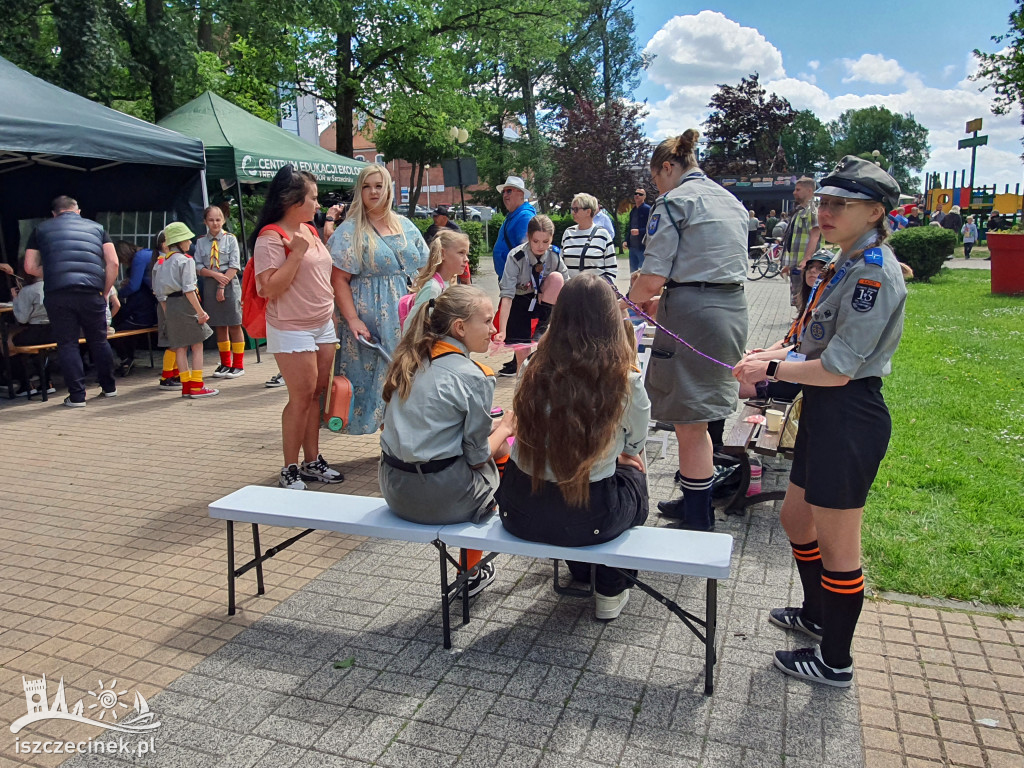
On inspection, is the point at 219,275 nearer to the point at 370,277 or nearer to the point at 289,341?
the point at 370,277

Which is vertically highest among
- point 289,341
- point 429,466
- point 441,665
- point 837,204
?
point 837,204

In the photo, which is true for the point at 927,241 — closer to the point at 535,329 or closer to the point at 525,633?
the point at 535,329

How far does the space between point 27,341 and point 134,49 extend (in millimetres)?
6995

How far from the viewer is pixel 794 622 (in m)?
3.21

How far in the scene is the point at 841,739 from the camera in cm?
255

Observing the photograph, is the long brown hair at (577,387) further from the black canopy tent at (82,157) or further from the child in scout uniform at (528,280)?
the black canopy tent at (82,157)

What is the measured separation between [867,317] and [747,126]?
51.4 metres

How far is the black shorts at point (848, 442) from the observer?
8.43 feet

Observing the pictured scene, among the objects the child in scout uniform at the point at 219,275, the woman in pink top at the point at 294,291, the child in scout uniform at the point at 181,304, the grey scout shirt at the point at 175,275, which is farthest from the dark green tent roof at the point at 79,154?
the woman in pink top at the point at 294,291

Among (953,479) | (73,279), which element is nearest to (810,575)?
(953,479)

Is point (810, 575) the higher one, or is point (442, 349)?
point (442, 349)

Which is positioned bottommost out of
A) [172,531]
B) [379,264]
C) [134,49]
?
[172,531]

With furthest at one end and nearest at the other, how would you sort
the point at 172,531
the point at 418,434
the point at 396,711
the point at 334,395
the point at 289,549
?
the point at 334,395 → the point at 172,531 → the point at 289,549 → the point at 418,434 → the point at 396,711

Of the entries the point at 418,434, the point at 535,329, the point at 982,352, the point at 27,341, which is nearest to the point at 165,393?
the point at 27,341
